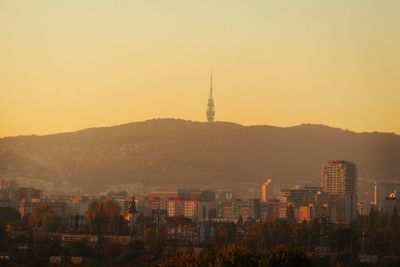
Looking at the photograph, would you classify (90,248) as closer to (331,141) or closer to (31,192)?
(31,192)

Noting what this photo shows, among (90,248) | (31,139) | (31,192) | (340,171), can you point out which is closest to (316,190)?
(340,171)

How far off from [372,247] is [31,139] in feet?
262

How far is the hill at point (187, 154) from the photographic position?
123 meters

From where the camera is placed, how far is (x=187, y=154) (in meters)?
135

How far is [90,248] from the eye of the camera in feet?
137

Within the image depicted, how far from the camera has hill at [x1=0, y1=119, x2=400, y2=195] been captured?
12312 cm

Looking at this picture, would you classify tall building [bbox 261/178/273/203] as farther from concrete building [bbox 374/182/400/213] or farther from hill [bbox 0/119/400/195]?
concrete building [bbox 374/182/400/213]

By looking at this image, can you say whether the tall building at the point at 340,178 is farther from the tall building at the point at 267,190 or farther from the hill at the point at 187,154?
the tall building at the point at 267,190

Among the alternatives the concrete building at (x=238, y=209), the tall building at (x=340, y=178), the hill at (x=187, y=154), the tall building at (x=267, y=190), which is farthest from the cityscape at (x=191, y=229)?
the hill at (x=187, y=154)

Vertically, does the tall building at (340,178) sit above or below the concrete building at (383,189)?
above

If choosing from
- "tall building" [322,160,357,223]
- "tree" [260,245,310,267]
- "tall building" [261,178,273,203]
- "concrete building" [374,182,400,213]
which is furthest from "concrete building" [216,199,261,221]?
"tree" [260,245,310,267]

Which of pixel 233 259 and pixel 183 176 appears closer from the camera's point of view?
pixel 233 259

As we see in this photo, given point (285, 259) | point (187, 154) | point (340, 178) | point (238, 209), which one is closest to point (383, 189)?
point (340, 178)

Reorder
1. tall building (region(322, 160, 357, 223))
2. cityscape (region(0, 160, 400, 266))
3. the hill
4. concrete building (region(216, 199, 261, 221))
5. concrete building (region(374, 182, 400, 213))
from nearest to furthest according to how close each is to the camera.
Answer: cityscape (region(0, 160, 400, 266)) < concrete building (region(216, 199, 261, 221)) < concrete building (region(374, 182, 400, 213)) < tall building (region(322, 160, 357, 223)) < the hill
